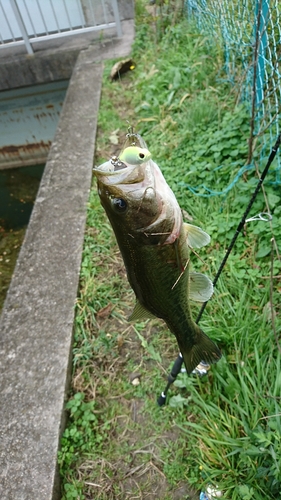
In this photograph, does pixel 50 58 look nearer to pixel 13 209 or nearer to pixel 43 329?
pixel 13 209

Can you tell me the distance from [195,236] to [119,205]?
40 centimetres

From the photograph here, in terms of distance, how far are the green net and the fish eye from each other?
1895 mm

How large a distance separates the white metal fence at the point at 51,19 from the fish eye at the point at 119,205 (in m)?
6.24

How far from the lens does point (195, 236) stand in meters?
1.47

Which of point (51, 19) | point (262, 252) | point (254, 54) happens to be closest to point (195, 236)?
point (262, 252)

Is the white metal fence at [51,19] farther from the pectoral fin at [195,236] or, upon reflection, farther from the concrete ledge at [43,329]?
the pectoral fin at [195,236]

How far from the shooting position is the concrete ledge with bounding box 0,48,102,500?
6.86 ft

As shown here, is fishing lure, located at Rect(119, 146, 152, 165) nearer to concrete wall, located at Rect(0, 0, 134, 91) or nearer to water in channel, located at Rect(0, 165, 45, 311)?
water in channel, located at Rect(0, 165, 45, 311)

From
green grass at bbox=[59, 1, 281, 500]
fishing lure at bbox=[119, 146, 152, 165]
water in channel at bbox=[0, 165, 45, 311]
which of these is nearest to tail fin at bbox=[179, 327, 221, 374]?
green grass at bbox=[59, 1, 281, 500]

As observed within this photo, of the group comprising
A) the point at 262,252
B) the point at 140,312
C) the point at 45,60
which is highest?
the point at 45,60

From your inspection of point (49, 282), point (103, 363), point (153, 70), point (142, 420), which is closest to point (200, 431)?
point (142, 420)

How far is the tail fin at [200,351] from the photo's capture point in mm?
1768

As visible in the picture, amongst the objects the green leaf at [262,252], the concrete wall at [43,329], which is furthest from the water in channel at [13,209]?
the green leaf at [262,252]

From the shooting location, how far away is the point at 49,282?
2.99 meters
